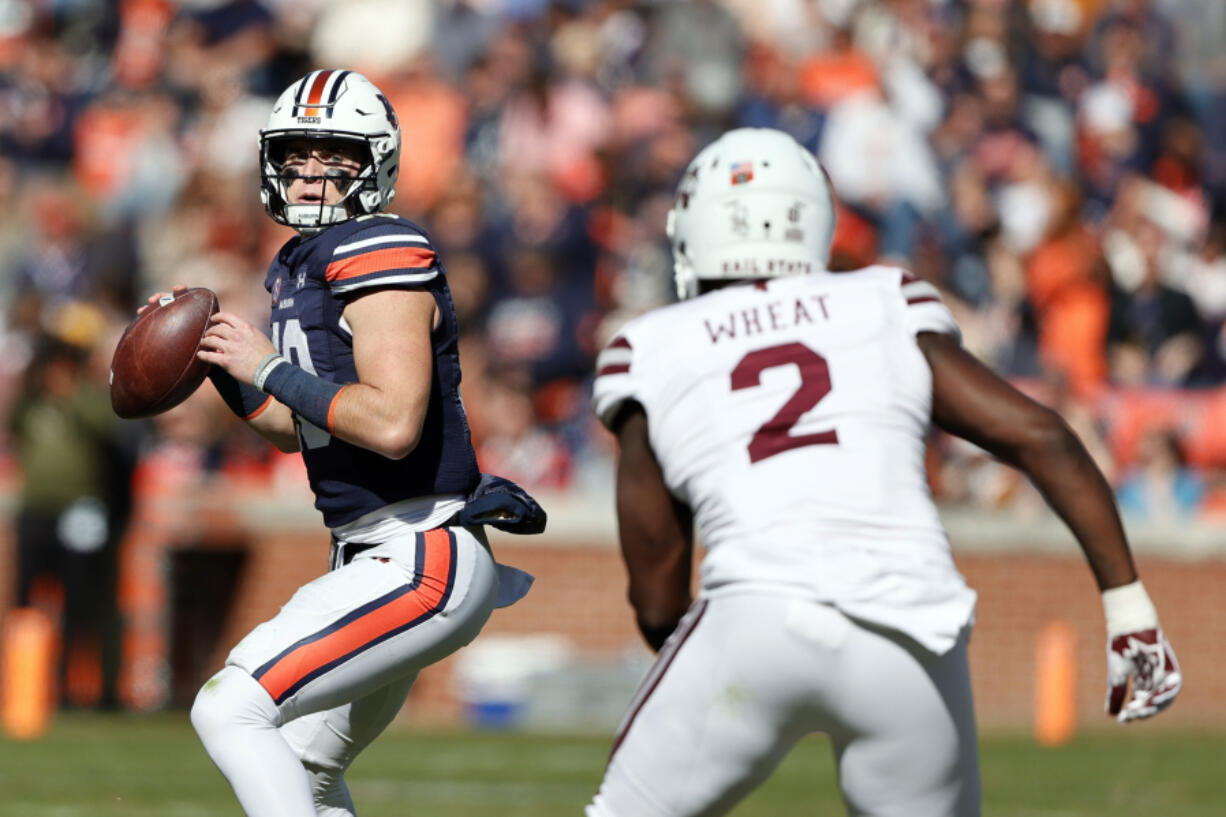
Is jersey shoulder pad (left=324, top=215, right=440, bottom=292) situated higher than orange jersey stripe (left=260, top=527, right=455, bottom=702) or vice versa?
jersey shoulder pad (left=324, top=215, right=440, bottom=292)

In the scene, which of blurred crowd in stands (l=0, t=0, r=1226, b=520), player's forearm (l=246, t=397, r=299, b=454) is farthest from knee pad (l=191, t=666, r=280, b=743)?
blurred crowd in stands (l=0, t=0, r=1226, b=520)

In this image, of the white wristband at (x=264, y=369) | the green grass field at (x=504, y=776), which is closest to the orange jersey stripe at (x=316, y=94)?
the white wristband at (x=264, y=369)

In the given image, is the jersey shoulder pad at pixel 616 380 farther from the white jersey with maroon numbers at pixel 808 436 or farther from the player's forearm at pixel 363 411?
the player's forearm at pixel 363 411

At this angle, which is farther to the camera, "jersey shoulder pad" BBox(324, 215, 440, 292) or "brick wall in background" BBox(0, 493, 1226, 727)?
"brick wall in background" BBox(0, 493, 1226, 727)

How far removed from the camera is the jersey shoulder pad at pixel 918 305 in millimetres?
3801

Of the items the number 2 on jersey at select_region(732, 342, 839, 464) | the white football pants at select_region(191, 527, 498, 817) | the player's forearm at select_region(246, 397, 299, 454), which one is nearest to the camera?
the number 2 on jersey at select_region(732, 342, 839, 464)

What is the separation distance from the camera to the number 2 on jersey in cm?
371

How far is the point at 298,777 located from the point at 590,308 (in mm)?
8963

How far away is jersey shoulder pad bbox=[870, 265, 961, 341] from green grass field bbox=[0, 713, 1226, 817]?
15.3 feet


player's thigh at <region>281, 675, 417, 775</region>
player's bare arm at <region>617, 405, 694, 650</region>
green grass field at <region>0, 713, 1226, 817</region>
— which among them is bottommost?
green grass field at <region>0, 713, 1226, 817</region>

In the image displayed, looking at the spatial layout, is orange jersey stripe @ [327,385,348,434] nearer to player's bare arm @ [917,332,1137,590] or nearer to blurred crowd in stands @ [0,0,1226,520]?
player's bare arm @ [917,332,1137,590]

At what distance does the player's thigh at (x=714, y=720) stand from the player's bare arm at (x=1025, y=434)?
53 cm

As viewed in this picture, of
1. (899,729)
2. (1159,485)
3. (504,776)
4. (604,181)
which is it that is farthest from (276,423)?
(604,181)

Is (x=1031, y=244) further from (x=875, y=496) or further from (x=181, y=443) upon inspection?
(x=875, y=496)
